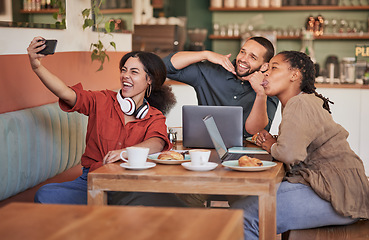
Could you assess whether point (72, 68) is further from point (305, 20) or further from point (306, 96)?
point (305, 20)

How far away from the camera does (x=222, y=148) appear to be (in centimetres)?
249

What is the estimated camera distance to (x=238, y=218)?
1224 mm

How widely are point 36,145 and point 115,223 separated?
1.84 metres

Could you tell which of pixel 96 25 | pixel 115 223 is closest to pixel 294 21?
pixel 96 25

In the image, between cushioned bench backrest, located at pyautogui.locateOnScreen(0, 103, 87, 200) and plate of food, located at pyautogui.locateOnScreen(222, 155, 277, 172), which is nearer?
plate of food, located at pyautogui.locateOnScreen(222, 155, 277, 172)

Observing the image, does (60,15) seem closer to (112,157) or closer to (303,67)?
(112,157)

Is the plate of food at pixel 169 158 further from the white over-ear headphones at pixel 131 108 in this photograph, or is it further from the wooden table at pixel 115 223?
the wooden table at pixel 115 223

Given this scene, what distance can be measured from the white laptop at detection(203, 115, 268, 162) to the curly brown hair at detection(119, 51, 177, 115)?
1.42ft

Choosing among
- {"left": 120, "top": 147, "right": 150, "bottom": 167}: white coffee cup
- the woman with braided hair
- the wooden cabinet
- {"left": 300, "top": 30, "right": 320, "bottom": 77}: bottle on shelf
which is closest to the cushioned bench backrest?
{"left": 120, "top": 147, "right": 150, "bottom": 167}: white coffee cup

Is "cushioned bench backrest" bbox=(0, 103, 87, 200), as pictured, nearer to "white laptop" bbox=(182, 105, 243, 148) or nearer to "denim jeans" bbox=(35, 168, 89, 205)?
"denim jeans" bbox=(35, 168, 89, 205)

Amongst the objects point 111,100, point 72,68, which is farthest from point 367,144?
point 111,100

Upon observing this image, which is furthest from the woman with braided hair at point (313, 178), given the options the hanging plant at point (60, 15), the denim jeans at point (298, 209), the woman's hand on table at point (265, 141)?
the hanging plant at point (60, 15)

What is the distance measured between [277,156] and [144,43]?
551cm

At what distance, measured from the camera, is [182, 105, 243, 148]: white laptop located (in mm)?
2709
